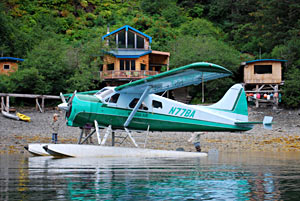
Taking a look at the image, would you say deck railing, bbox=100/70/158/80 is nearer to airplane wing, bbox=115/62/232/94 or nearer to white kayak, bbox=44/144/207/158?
airplane wing, bbox=115/62/232/94

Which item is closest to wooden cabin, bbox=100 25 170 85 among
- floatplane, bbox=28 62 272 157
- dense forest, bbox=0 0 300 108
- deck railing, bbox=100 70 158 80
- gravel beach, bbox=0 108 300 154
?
deck railing, bbox=100 70 158 80

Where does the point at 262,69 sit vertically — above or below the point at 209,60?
below

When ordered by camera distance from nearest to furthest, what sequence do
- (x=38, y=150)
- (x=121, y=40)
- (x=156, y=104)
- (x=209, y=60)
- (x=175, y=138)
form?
(x=38, y=150) → (x=156, y=104) → (x=175, y=138) → (x=209, y=60) → (x=121, y=40)

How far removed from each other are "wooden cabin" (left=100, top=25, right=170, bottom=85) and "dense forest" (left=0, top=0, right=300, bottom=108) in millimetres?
1430

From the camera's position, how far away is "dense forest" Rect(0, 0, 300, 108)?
37344 millimetres

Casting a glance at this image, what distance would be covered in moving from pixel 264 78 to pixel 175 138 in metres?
22.2

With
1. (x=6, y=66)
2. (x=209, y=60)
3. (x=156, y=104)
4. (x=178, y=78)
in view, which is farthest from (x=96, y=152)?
(x=6, y=66)

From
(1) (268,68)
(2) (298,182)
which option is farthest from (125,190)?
(1) (268,68)

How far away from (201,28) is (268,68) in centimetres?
1791

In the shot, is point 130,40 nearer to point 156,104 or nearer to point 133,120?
point 156,104

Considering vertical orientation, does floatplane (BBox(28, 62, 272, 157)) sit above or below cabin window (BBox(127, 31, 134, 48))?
below

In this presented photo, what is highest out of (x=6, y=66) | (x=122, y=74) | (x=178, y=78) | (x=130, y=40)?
(x=130, y=40)

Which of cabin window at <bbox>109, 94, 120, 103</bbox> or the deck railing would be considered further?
the deck railing

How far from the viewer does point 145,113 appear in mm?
14359
